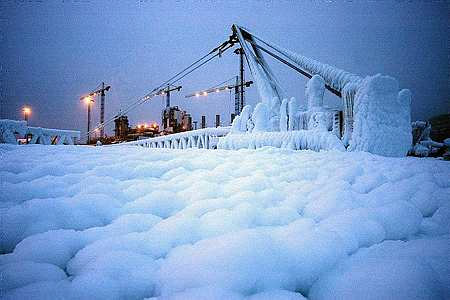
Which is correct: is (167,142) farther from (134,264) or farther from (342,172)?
(134,264)

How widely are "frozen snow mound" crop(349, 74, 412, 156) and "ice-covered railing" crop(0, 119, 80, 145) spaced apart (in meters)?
11.6

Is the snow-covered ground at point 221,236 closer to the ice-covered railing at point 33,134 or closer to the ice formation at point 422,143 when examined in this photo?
the ice formation at point 422,143

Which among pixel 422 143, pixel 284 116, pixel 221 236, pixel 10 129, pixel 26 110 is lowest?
pixel 221 236

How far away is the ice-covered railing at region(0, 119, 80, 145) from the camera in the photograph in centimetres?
934

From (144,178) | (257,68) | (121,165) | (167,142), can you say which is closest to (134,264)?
(144,178)

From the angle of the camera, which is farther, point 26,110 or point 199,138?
point 26,110

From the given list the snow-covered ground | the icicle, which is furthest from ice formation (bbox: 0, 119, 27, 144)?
the icicle

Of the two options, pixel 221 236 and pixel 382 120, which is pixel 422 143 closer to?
pixel 382 120


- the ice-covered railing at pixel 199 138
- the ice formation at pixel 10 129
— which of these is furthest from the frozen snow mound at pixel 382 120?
the ice formation at pixel 10 129

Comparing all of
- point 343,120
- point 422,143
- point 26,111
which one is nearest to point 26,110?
point 26,111

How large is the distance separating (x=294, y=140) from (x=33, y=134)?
10.7m

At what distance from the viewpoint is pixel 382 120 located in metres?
5.18

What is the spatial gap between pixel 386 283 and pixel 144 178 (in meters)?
2.13

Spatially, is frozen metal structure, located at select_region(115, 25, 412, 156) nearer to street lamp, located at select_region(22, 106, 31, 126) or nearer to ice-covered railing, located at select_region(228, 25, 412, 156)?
ice-covered railing, located at select_region(228, 25, 412, 156)
